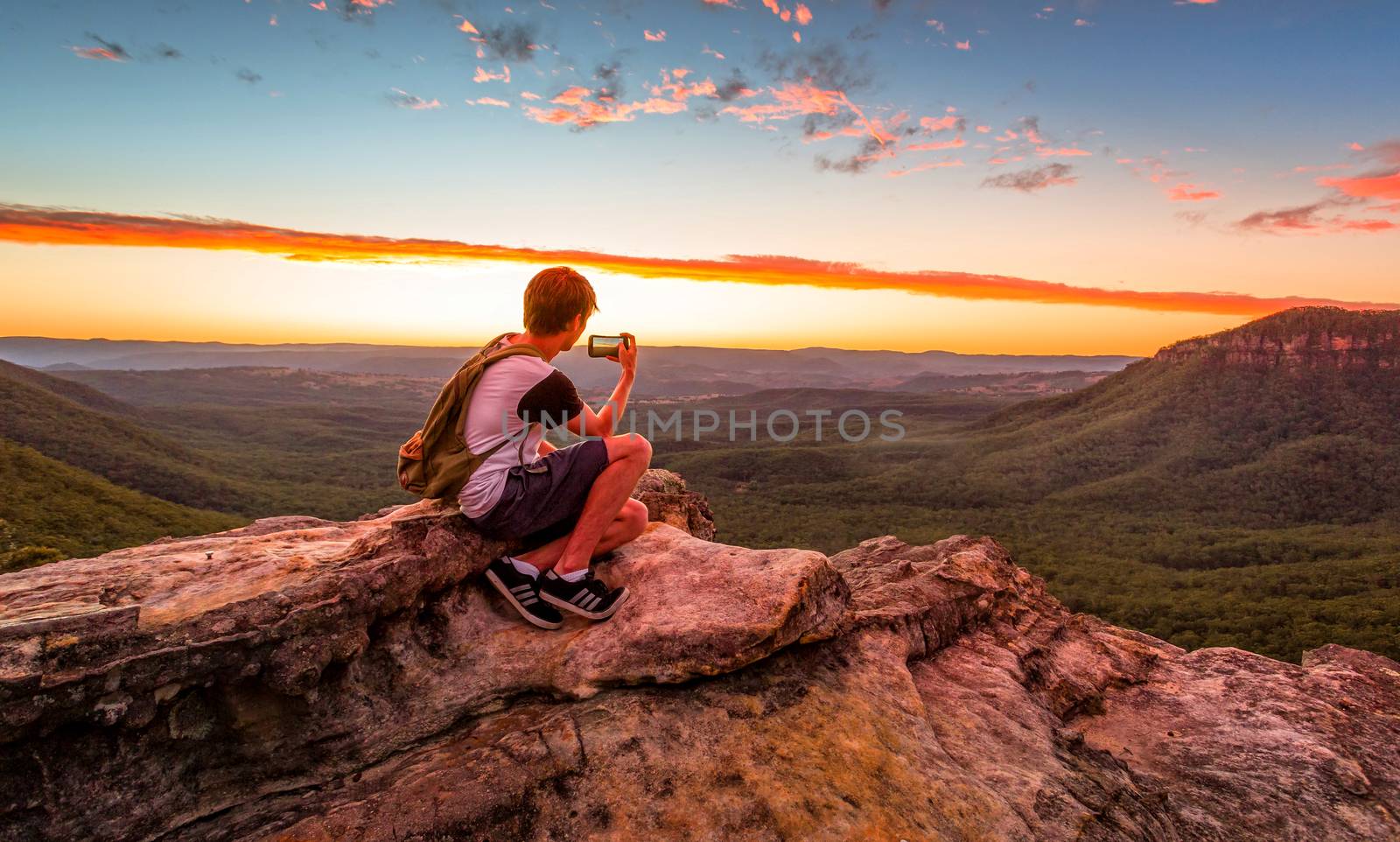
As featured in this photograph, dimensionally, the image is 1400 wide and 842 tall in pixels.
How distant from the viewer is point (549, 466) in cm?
574

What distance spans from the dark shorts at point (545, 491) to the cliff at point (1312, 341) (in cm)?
16268

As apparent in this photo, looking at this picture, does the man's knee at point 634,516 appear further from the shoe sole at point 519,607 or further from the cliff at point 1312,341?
the cliff at point 1312,341

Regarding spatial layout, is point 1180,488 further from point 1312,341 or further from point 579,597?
point 579,597

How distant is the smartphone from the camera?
19.0 feet

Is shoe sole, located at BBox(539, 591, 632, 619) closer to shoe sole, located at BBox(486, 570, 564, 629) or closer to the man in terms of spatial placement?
the man

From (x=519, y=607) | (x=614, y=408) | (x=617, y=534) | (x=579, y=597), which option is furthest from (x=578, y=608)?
(x=614, y=408)

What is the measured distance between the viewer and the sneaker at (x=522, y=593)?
5.88m

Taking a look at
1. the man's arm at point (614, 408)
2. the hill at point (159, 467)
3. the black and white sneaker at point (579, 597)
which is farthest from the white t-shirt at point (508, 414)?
the hill at point (159, 467)

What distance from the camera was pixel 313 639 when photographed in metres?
4.80

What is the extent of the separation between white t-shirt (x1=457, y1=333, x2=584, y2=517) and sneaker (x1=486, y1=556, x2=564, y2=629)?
2.25 feet

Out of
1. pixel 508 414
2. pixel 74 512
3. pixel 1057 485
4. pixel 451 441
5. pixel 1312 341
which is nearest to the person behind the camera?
pixel 508 414

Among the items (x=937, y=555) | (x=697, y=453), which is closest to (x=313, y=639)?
(x=937, y=555)

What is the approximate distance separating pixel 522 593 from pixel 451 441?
161 centimetres

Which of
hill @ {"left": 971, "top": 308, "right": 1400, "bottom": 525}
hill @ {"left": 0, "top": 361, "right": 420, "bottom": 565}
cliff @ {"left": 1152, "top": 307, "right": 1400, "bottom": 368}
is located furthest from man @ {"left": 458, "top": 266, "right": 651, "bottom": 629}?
cliff @ {"left": 1152, "top": 307, "right": 1400, "bottom": 368}
